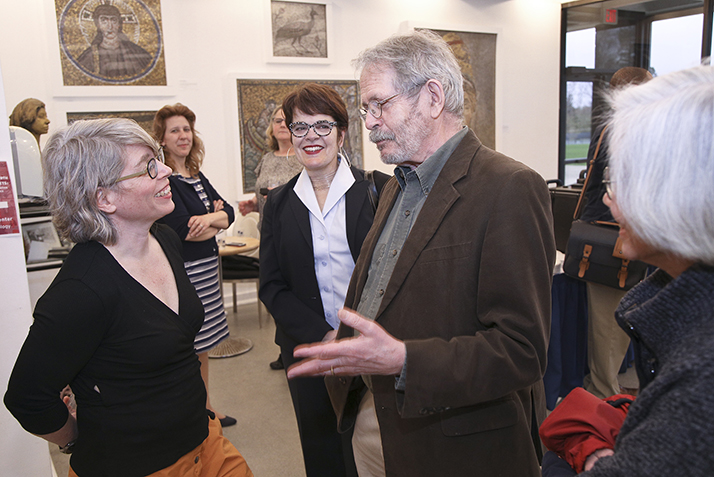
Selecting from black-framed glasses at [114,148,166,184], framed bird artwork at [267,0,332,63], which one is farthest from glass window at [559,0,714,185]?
black-framed glasses at [114,148,166,184]

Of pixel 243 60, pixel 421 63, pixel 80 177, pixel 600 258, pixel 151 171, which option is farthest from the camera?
pixel 243 60

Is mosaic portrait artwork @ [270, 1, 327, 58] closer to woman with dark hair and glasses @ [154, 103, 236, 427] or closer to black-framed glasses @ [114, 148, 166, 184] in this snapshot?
woman with dark hair and glasses @ [154, 103, 236, 427]

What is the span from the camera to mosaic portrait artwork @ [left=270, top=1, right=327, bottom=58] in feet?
18.5

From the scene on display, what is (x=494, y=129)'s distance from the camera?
7.36 metres

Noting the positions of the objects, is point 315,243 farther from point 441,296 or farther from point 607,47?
point 607,47

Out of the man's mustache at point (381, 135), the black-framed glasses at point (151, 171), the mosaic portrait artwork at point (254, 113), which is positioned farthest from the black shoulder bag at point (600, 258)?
the mosaic portrait artwork at point (254, 113)

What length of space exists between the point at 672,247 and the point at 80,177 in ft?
5.00

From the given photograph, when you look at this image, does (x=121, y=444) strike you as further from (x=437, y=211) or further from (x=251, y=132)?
(x=251, y=132)

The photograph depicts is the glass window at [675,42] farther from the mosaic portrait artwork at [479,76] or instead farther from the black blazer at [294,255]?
the black blazer at [294,255]

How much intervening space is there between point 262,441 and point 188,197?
1586mm

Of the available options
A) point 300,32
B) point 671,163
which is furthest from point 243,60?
point 671,163

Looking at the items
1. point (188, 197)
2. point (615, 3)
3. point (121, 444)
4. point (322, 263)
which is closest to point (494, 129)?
point (615, 3)

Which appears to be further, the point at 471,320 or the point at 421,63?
the point at 421,63

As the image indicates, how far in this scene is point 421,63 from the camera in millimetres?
1359
